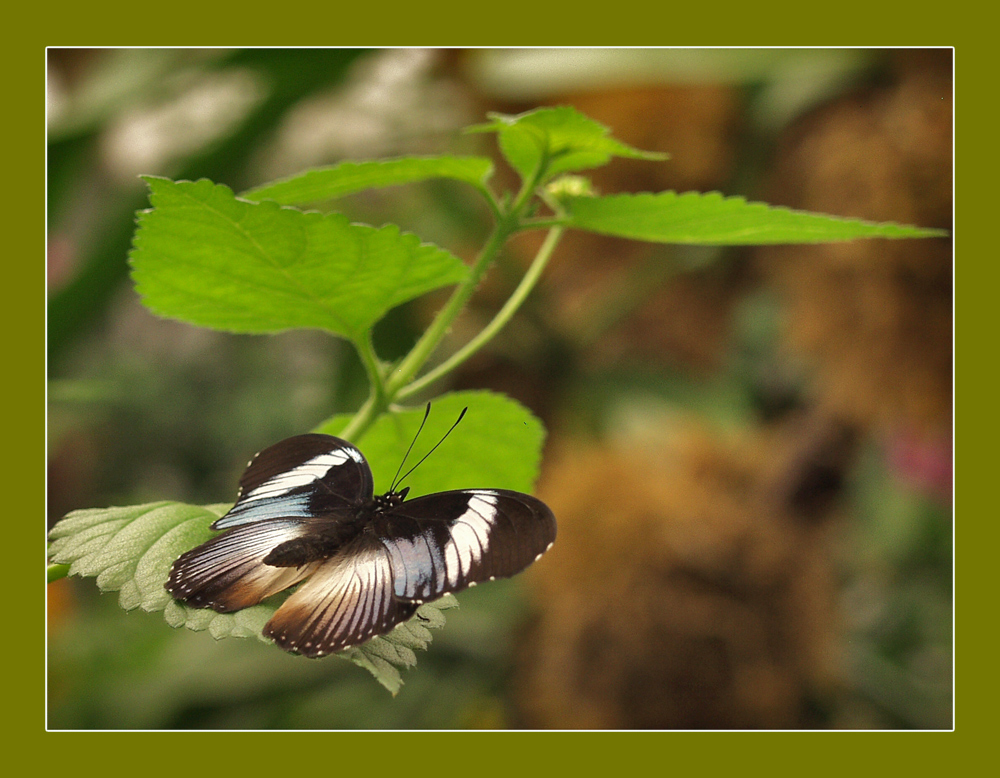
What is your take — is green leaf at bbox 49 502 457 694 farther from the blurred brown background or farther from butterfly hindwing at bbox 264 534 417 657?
the blurred brown background

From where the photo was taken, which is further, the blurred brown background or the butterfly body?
the blurred brown background

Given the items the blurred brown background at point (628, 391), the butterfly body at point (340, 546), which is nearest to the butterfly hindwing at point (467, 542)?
the butterfly body at point (340, 546)

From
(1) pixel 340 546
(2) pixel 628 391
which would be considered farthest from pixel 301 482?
(2) pixel 628 391

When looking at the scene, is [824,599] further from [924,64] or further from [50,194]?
[50,194]

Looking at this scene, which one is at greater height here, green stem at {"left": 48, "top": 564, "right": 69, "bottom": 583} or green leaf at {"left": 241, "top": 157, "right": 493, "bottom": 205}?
green leaf at {"left": 241, "top": 157, "right": 493, "bottom": 205}

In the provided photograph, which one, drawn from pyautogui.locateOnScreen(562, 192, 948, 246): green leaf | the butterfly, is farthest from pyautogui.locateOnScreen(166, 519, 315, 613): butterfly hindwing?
pyautogui.locateOnScreen(562, 192, 948, 246): green leaf

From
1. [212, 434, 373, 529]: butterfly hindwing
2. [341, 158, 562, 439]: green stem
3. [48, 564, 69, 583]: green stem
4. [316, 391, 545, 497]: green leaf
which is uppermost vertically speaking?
[341, 158, 562, 439]: green stem

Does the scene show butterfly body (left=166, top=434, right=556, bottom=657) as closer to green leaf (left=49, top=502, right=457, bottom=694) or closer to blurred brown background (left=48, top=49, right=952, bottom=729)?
green leaf (left=49, top=502, right=457, bottom=694)
